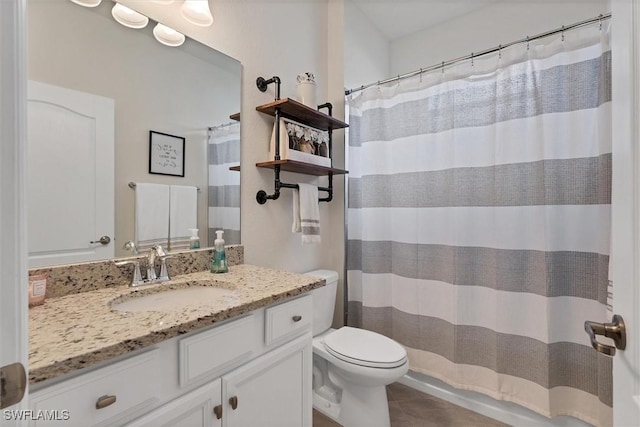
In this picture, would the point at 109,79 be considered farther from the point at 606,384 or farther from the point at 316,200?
the point at 606,384

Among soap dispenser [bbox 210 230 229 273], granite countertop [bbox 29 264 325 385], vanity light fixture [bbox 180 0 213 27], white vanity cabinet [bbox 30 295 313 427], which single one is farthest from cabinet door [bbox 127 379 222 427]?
vanity light fixture [bbox 180 0 213 27]

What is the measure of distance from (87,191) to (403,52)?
2.68 m

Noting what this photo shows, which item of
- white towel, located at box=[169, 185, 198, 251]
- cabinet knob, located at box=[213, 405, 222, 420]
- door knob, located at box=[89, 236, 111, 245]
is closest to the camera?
cabinet knob, located at box=[213, 405, 222, 420]

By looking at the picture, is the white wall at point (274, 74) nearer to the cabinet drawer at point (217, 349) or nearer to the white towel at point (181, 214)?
the white towel at point (181, 214)

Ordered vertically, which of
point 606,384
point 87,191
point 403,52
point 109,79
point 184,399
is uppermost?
point 403,52

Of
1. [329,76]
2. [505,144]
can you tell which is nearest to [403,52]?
[329,76]

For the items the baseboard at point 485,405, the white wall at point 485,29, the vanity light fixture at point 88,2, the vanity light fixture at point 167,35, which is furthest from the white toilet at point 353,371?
the white wall at point 485,29

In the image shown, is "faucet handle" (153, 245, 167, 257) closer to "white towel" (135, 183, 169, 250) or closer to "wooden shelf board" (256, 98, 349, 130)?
"white towel" (135, 183, 169, 250)

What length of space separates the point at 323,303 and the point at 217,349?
0.99 metres

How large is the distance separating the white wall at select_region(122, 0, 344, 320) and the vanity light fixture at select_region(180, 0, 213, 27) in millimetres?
36

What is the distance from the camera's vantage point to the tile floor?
5.15 ft

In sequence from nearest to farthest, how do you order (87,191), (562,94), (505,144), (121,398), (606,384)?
1. (121,398)
2. (87,191)
3. (606,384)
4. (562,94)
5. (505,144)

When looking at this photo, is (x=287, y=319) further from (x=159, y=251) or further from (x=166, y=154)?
(x=166, y=154)

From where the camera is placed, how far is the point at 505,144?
1510 millimetres
